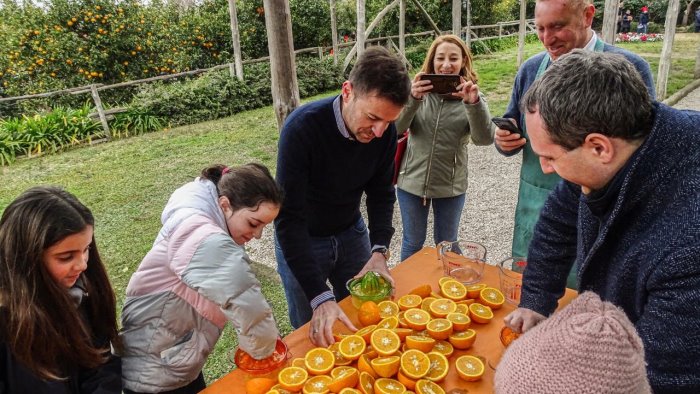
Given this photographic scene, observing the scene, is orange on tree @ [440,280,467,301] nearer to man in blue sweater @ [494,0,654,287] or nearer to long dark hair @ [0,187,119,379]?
man in blue sweater @ [494,0,654,287]

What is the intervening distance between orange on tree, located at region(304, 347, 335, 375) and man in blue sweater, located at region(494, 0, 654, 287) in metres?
1.52

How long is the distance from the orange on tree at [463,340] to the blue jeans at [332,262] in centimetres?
93

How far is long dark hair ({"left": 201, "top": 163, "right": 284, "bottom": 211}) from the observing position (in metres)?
1.89

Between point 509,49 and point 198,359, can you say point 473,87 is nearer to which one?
point 198,359

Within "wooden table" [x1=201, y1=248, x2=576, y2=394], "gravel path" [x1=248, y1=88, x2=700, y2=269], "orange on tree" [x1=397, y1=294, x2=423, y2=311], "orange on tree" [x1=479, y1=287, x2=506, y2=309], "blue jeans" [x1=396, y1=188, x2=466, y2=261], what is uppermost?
"orange on tree" [x1=397, y1=294, x2=423, y2=311]

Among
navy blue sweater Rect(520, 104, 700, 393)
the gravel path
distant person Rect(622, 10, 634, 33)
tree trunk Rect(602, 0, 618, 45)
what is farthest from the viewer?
distant person Rect(622, 10, 634, 33)

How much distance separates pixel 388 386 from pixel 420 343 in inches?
8.9

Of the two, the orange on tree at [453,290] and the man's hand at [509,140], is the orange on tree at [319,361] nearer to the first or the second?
the orange on tree at [453,290]

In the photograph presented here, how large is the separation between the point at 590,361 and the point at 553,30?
2210 millimetres

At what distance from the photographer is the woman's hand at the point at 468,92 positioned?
303 cm

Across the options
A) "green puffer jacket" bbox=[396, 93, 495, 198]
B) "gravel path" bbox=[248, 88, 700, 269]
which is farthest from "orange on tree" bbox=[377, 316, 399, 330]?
"gravel path" bbox=[248, 88, 700, 269]

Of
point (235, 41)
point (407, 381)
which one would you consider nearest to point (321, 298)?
point (407, 381)

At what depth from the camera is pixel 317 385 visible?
1.54m

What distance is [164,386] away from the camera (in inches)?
75.1
